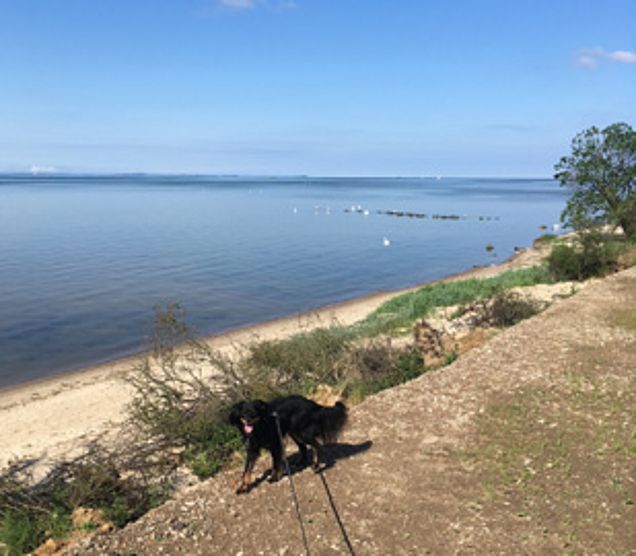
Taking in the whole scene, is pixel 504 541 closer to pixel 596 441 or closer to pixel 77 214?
pixel 596 441

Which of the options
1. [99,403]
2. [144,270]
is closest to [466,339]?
[99,403]

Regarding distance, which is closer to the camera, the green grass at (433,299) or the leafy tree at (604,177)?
the green grass at (433,299)

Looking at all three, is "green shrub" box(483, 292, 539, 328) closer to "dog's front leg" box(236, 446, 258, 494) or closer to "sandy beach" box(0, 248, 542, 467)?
"sandy beach" box(0, 248, 542, 467)

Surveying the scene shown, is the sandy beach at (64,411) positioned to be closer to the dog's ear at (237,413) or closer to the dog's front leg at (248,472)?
the dog's front leg at (248,472)

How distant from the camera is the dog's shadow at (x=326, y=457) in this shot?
7.29 metres

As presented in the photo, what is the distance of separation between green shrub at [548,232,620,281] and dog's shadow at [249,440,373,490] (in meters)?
17.5

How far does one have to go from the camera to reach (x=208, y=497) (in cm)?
680

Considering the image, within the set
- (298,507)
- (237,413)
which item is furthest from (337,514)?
(237,413)

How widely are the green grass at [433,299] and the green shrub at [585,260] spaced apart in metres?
0.79

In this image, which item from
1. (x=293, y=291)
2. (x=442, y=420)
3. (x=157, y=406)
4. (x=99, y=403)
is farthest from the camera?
(x=293, y=291)

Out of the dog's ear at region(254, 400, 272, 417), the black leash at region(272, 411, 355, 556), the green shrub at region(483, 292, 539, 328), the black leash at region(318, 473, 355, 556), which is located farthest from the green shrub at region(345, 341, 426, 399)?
the dog's ear at region(254, 400, 272, 417)

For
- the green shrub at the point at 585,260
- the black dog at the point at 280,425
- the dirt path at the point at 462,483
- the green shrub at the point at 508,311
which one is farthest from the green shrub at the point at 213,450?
the green shrub at the point at 585,260

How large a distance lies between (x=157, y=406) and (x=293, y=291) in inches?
864

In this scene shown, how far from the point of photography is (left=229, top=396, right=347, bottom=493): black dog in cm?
627
